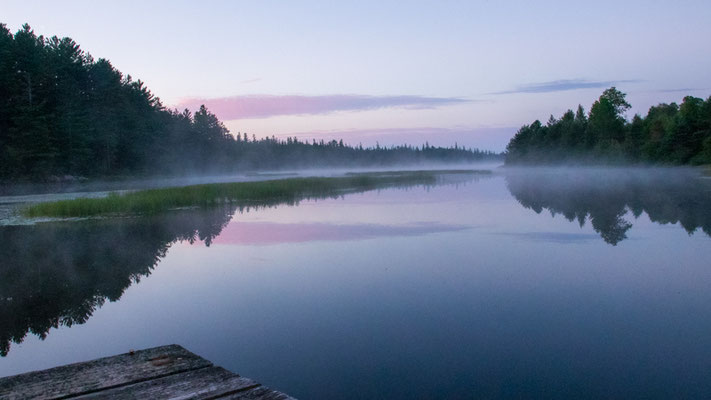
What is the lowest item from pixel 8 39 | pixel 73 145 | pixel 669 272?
pixel 669 272

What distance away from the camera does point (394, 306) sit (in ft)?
33.6

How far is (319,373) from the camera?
723cm

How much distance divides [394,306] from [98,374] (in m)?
6.82

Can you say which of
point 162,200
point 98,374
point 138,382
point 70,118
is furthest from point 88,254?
point 70,118

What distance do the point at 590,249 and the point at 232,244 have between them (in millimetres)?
12114

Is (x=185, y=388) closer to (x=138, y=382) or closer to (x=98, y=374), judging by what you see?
(x=138, y=382)

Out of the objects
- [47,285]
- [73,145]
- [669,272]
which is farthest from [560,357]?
[73,145]

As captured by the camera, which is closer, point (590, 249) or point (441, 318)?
point (441, 318)

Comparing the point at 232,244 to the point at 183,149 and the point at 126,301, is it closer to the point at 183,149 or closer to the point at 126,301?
the point at 126,301

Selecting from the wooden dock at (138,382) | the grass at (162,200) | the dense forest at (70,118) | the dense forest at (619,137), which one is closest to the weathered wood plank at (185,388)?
the wooden dock at (138,382)

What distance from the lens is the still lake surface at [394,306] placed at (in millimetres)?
7082

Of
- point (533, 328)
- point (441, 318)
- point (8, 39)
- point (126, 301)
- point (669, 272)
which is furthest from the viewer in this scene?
point (8, 39)

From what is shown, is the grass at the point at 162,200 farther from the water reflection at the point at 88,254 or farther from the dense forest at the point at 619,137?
the dense forest at the point at 619,137

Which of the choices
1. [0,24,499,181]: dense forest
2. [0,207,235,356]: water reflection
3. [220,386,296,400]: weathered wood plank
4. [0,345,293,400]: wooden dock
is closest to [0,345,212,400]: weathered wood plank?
[0,345,293,400]: wooden dock
